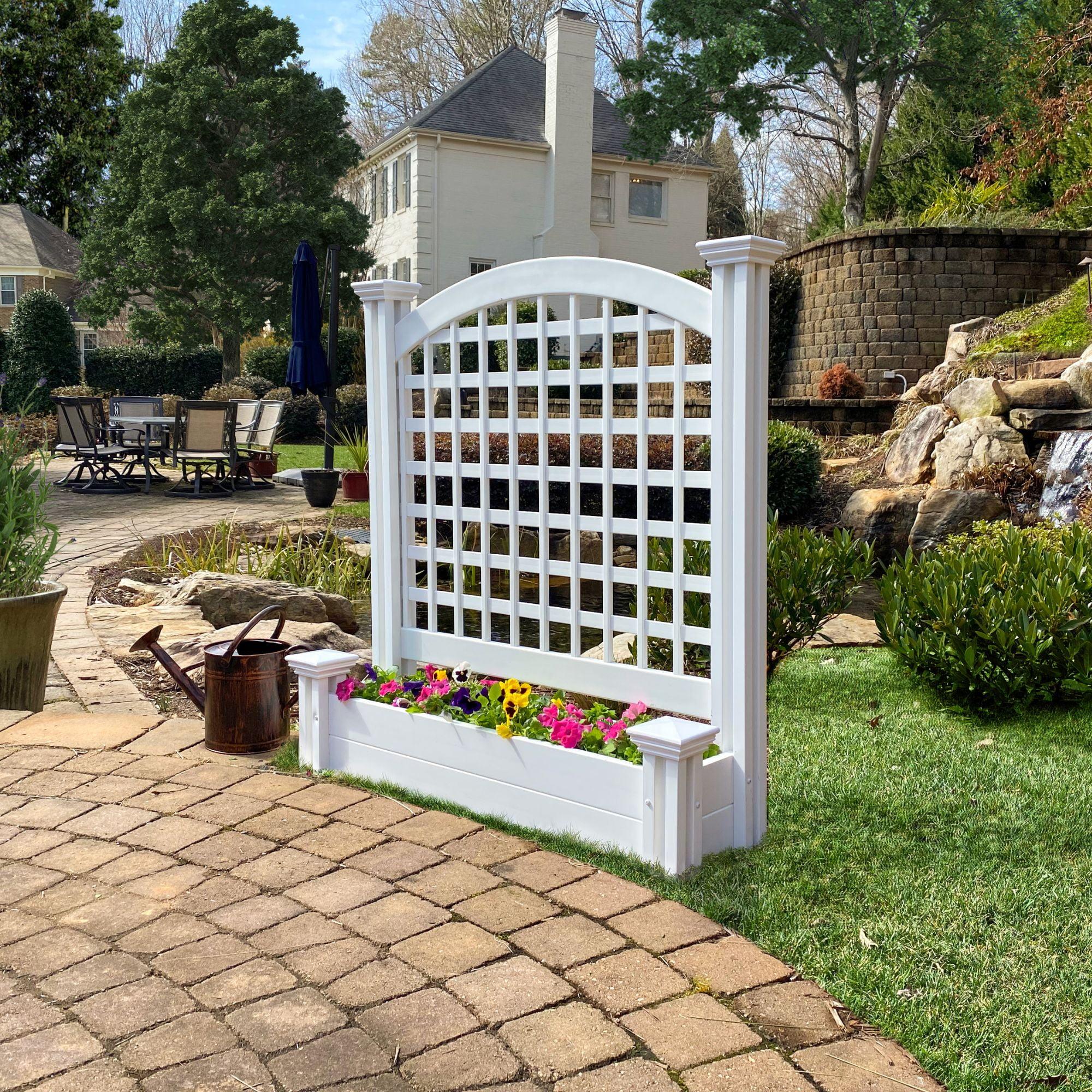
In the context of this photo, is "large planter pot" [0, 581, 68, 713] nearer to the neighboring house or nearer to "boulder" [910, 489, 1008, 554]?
"boulder" [910, 489, 1008, 554]

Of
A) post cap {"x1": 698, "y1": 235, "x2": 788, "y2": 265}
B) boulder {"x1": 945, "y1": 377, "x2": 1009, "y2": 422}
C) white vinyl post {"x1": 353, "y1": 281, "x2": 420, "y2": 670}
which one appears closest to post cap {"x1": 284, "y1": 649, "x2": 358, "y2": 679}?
white vinyl post {"x1": 353, "y1": 281, "x2": 420, "y2": 670}

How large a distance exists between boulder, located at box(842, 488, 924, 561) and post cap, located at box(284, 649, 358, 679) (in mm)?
6062

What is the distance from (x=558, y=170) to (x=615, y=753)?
2308 cm

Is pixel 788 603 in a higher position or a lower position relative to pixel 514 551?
lower

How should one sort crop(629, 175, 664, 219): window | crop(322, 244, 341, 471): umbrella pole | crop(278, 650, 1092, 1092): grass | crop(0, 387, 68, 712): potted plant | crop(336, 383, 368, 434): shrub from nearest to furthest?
1. crop(278, 650, 1092, 1092): grass
2. crop(0, 387, 68, 712): potted plant
3. crop(322, 244, 341, 471): umbrella pole
4. crop(336, 383, 368, 434): shrub
5. crop(629, 175, 664, 219): window

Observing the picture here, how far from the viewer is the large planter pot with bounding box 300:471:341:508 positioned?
32.9 feet

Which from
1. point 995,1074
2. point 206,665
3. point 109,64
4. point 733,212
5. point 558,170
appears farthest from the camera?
point 733,212

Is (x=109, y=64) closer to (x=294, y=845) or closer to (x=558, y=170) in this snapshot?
(x=558, y=170)

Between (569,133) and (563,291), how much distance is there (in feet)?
74.0

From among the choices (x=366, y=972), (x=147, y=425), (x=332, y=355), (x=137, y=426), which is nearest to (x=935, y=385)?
(x=332, y=355)

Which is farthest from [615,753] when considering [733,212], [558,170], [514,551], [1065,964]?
[733,212]

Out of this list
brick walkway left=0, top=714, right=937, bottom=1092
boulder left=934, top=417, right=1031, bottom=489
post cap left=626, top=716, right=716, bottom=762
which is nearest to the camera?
brick walkway left=0, top=714, right=937, bottom=1092

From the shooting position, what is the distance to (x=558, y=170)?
24047 mm

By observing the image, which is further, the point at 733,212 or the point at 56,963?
the point at 733,212
